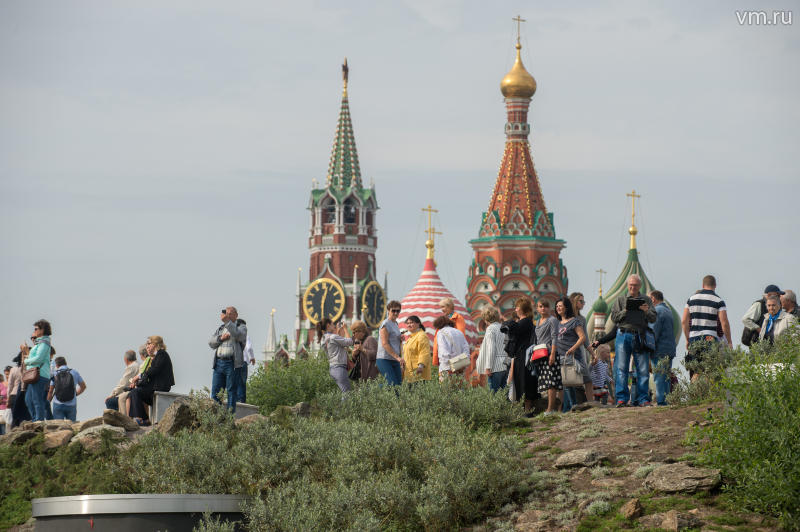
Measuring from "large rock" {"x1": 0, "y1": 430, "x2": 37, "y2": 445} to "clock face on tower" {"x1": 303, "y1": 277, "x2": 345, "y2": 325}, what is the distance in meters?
78.4

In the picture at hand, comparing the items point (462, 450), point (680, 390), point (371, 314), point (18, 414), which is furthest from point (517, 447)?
point (371, 314)

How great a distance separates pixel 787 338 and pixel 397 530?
5.02m

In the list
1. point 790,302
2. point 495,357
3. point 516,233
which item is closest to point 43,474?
point 495,357

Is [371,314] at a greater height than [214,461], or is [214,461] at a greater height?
[371,314]

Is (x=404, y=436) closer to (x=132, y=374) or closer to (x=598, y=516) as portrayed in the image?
(x=598, y=516)

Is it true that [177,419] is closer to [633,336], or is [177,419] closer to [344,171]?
[633,336]

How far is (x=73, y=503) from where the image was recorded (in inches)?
523

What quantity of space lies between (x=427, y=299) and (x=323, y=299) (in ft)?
131

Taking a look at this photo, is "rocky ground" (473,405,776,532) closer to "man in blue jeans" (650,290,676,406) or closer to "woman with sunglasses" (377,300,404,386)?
"man in blue jeans" (650,290,676,406)

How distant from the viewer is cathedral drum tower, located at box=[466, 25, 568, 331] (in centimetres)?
7756

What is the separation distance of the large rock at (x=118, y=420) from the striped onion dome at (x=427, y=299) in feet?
124

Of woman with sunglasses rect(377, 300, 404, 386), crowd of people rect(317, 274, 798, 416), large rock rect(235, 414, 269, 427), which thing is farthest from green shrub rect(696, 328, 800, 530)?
woman with sunglasses rect(377, 300, 404, 386)

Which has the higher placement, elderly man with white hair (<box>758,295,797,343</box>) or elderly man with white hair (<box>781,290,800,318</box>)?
elderly man with white hair (<box>781,290,800,318</box>)

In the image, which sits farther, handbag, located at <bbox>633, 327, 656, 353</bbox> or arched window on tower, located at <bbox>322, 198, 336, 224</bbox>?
arched window on tower, located at <bbox>322, 198, 336, 224</bbox>
